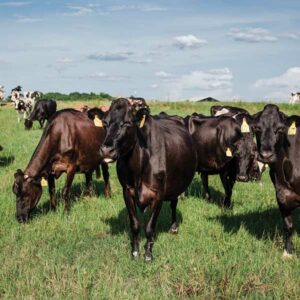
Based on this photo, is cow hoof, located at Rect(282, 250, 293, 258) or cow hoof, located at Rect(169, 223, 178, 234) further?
cow hoof, located at Rect(169, 223, 178, 234)

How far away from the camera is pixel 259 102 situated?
41.2m

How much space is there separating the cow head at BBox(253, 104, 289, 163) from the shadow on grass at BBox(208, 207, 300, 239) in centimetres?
152

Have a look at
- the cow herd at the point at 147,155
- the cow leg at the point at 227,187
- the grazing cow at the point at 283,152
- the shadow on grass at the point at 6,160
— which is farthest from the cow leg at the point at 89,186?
the grazing cow at the point at 283,152

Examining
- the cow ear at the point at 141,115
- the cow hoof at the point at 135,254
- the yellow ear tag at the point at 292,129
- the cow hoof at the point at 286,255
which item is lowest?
the cow hoof at the point at 135,254

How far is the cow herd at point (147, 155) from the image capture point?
21.3 ft

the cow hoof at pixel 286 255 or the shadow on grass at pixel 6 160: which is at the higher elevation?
the cow hoof at pixel 286 255

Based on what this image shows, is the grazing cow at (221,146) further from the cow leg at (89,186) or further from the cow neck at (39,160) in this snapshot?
the cow neck at (39,160)

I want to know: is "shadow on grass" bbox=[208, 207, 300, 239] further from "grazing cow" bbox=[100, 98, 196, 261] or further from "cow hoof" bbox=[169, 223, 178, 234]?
"grazing cow" bbox=[100, 98, 196, 261]

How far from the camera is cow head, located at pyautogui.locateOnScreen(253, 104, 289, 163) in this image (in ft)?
21.2

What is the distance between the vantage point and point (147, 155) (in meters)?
6.87

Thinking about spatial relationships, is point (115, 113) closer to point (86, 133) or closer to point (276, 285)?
point (276, 285)

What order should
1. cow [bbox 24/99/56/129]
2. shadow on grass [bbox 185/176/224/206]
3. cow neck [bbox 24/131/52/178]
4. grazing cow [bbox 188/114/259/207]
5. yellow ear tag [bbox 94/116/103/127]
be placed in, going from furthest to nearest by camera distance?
1. cow [bbox 24/99/56/129]
2. shadow on grass [bbox 185/176/224/206]
3. grazing cow [bbox 188/114/259/207]
4. cow neck [bbox 24/131/52/178]
5. yellow ear tag [bbox 94/116/103/127]

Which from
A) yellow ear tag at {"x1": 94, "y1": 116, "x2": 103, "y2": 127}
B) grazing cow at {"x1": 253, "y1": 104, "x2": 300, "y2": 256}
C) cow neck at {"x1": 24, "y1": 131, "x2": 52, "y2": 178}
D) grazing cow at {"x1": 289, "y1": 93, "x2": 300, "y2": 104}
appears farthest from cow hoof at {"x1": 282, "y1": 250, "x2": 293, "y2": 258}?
grazing cow at {"x1": 289, "y1": 93, "x2": 300, "y2": 104}

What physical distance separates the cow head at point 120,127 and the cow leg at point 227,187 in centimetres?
407
